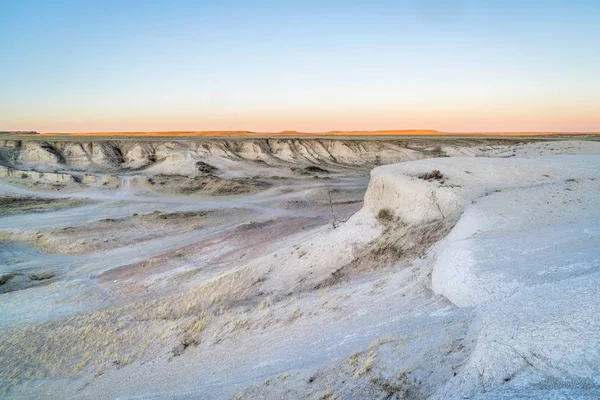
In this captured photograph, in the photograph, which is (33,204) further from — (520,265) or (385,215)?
(520,265)

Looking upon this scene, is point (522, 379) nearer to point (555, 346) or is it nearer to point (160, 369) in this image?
point (555, 346)

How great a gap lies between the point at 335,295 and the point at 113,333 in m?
6.87

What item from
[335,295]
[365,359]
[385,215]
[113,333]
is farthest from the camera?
[385,215]

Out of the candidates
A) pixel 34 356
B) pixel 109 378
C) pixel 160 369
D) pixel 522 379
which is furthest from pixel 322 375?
pixel 34 356

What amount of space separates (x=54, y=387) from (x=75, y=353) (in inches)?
55.2

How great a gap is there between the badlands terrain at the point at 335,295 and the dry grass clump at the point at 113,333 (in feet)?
0.20

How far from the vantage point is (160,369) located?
866 cm

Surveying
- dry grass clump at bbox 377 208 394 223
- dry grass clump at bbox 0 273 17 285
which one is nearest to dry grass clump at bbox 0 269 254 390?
dry grass clump at bbox 377 208 394 223

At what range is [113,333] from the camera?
1145 centimetres

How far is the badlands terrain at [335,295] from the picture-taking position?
452 cm

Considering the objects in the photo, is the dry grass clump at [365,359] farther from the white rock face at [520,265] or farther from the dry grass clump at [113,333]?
the dry grass clump at [113,333]

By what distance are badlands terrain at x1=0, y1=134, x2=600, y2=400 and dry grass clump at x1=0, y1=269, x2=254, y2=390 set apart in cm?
6

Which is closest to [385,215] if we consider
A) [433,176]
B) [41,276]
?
[433,176]

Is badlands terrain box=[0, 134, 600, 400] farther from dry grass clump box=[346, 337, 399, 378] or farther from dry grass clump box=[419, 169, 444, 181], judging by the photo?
dry grass clump box=[419, 169, 444, 181]
